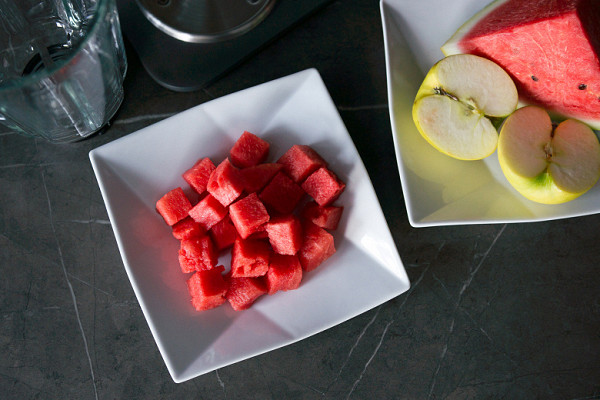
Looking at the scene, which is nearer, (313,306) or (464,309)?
(313,306)

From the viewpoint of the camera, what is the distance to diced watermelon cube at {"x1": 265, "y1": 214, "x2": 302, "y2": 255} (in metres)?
1.05

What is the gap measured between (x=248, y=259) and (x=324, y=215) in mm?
184

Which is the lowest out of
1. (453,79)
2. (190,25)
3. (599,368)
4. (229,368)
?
(599,368)

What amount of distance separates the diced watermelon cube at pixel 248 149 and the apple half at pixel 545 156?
1.66 feet

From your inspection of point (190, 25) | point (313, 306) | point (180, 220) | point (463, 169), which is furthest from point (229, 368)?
point (190, 25)

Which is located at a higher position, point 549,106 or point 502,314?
point 549,106

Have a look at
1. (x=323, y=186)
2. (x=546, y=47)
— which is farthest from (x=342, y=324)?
(x=546, y=47)

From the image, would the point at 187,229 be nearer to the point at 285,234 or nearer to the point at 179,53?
the point at 285,234

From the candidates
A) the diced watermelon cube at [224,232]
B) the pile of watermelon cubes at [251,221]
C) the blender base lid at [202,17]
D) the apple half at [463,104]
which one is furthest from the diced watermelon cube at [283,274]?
the blender base lid at [202,17]

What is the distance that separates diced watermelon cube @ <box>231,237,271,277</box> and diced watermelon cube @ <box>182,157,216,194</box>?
145 millimetres

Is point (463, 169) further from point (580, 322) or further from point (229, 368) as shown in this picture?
Answer: point (229, 368)

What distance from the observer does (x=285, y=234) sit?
1.06m

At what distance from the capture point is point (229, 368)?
1161 mm

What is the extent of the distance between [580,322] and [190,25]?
3.73ft
